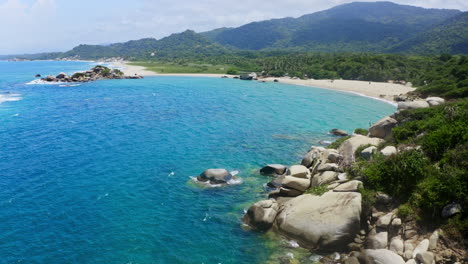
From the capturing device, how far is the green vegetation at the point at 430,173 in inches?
695

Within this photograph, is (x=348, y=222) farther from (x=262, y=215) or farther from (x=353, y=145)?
(x=353, y=145)

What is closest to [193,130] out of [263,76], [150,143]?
[150,143]

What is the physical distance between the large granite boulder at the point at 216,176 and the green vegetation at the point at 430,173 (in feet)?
40.2

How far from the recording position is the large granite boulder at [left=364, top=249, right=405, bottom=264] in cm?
1641

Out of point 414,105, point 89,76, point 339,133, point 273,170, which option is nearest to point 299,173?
point 273,170

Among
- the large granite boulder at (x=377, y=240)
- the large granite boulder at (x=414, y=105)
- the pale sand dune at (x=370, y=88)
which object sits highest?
the large granite boulder at (x=414, y=105)

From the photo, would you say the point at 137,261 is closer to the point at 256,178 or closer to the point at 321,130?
the point at 256,178

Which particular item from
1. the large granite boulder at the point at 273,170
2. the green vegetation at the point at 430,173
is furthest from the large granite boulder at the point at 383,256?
the large granite boulder at the point at 273,170

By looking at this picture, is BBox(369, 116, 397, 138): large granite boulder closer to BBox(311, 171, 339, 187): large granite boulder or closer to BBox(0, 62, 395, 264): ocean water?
BBox(0, 62, 395, 264): ocean water

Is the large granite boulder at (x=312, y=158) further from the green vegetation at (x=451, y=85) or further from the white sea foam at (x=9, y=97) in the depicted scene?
the white sea foam at (x=9, y=97)

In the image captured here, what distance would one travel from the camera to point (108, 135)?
155 feet

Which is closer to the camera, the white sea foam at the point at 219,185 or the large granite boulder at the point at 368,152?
the large granite boulder at the point at 368,152

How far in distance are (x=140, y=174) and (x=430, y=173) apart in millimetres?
26502

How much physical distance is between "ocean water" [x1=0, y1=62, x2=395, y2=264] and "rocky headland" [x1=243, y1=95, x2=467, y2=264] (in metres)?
2.05
